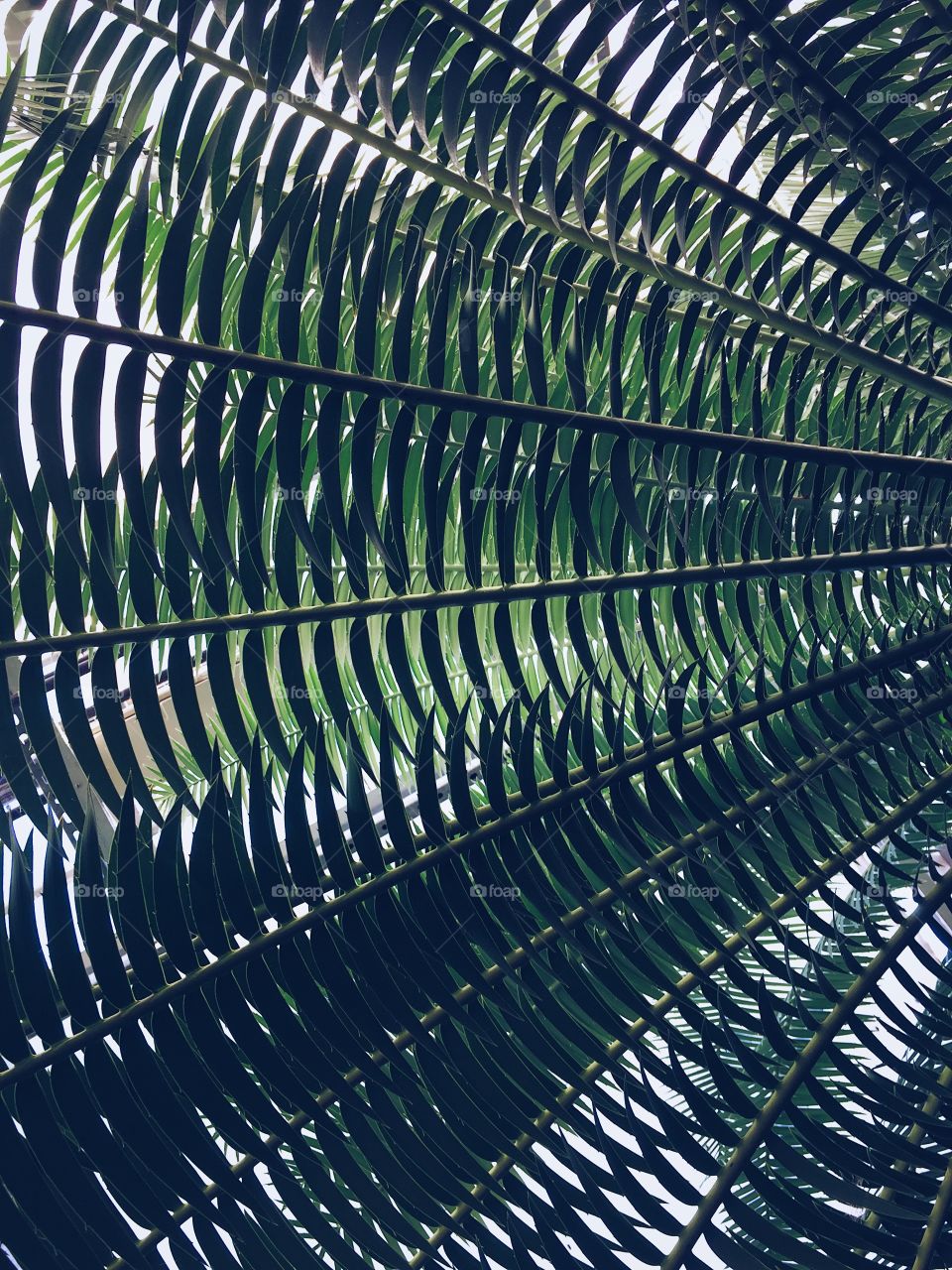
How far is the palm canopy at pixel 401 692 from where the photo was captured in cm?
119

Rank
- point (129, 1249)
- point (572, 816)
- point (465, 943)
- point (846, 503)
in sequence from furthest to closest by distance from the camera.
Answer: point (846, 503) → point (572, 816) → point (465, 943) → point (129, 1249)

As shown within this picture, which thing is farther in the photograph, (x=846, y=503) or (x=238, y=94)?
(x=846, y=503)

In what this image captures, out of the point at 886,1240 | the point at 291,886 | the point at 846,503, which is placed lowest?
the point at 886,1240

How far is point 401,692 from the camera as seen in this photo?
142cm

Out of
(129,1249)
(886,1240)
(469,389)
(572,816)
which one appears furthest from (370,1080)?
(469,389)

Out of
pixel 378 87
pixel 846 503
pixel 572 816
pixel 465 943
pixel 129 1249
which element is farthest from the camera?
pixel 846 503

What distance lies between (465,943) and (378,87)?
1.01m

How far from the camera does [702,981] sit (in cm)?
153

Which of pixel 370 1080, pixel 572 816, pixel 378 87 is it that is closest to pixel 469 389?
pixel 378 87

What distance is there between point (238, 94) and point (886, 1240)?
159 cm

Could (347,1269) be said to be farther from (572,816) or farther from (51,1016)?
(572,816)

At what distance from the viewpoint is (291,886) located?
1.34m

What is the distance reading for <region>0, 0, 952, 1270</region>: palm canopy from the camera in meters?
1.19

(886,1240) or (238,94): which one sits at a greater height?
(238,94)
